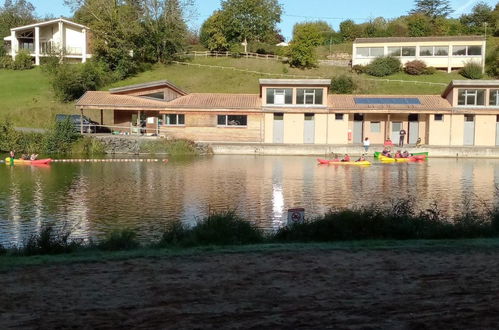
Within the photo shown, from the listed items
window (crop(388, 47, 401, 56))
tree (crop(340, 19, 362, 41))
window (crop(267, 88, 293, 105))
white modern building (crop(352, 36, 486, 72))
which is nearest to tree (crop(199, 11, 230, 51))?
white modern building (crop(352, 36, 486, 72))

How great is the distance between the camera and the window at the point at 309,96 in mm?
50188

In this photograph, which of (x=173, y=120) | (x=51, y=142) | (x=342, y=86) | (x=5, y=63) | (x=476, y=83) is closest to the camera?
(x=51, y=142)

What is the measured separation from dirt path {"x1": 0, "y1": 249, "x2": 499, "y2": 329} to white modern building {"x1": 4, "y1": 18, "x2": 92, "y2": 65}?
239 ft

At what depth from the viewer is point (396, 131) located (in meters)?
52.3

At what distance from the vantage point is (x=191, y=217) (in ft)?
67.4

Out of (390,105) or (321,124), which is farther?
(321,124)

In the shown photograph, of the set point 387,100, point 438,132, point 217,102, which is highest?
point 387,100

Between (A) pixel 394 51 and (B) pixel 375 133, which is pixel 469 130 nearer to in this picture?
(B) pixel 375 133

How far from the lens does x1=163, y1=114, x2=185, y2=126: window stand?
5066 cm

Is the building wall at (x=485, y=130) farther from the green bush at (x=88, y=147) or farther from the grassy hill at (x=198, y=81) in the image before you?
the green bush at (x=88, y=147)


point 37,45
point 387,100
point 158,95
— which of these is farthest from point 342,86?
point 37,45

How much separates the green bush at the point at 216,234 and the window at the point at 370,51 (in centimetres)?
6791

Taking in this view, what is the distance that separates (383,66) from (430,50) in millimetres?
7497

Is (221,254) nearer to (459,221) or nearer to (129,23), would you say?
(459,221)
